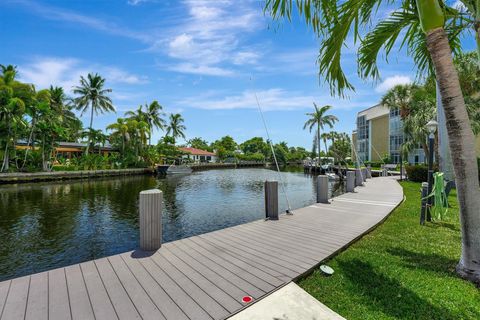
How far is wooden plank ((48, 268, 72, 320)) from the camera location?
261 centimetres

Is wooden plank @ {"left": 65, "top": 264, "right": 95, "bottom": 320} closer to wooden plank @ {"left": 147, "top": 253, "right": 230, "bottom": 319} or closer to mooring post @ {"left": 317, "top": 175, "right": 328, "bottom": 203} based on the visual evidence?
wooden plank @ {"left": 147, "top": 253, "right": 230, "bottom": 319}

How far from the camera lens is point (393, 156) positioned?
130 feet

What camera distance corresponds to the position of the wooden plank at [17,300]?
261cm

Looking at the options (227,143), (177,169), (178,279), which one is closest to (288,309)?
(178,279)

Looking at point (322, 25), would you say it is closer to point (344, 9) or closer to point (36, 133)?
point (344, 9)

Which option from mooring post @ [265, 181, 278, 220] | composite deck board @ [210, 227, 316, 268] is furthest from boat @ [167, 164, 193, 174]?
composite deck board @ [210, 227, 316, 268]

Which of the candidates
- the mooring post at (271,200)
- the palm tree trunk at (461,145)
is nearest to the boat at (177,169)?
the mooring post at (271,200)

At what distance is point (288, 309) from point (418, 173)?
21.4m

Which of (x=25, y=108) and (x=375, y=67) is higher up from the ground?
(x=25, y=108)

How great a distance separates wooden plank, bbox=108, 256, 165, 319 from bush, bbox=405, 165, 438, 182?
21.8 m

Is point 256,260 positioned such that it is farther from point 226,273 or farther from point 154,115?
point 154,115

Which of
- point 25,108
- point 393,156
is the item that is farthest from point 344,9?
point 393,156

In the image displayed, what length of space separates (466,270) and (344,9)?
162 inches

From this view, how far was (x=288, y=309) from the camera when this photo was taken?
2.78 meters
